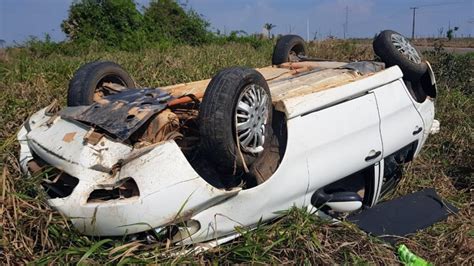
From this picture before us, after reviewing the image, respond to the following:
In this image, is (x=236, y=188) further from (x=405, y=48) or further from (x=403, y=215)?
(x=405, y=48)

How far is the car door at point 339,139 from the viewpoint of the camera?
2975mm

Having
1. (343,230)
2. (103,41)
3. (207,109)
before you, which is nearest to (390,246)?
(343,230)

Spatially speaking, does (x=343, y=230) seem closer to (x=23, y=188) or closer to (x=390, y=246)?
(x=390, y=246)

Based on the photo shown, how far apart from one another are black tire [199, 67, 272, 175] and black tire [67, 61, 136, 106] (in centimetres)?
105

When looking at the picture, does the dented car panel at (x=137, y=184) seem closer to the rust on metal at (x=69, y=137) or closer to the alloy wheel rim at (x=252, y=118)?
the rust on metal at (x=69, y=137)

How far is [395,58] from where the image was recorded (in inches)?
159

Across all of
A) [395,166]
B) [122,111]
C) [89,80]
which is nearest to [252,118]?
[122,111]

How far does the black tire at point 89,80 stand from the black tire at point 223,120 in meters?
1.05

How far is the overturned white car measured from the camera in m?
2.51

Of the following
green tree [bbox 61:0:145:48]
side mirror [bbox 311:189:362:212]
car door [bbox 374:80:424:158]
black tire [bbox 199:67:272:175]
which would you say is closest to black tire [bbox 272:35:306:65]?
car door [bbox 374:80:424:158]

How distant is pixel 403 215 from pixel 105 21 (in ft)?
39.9

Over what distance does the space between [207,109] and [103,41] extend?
11438 millimetres

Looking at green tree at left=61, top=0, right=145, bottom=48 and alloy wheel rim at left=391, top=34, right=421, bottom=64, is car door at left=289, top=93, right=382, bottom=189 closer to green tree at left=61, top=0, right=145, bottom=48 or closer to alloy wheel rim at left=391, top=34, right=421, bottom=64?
alloy wheel rim at left=391, top=34, right=421, bottom=64

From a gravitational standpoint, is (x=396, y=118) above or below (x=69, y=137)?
below
